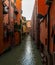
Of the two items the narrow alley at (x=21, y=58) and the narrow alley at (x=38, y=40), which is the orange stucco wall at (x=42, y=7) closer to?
the narrow alley at (x=38, y=40)

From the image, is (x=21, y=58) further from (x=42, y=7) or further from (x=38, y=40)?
(x=38, y=40)

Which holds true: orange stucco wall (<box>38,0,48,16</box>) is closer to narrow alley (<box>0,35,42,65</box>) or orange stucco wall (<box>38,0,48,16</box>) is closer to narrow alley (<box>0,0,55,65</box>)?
narrow alley (<box>0,0,55,65</box>)

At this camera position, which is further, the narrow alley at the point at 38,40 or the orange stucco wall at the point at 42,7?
the orange stucco wall at the point at 42,7

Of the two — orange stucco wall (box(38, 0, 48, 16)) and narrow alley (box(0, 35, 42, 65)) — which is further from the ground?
orange stucco wall (box(38, 0, 48, 16))

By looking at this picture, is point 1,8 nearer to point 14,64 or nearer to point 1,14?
point 1,14

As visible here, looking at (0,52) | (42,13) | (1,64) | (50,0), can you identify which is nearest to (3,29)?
(0,52)

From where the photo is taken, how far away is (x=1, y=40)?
1070 cm

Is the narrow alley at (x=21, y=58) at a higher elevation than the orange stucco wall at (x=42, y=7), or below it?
below

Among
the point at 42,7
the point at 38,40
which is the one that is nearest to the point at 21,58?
the point at 42,7

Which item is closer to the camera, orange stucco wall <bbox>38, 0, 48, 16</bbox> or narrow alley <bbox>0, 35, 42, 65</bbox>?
narrow alley <bbox>0, 35, 42, 65</bbox>

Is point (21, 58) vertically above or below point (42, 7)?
below

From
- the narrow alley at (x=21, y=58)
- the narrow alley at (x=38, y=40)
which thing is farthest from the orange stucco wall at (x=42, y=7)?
the narrow alley at (x=21, y=58)

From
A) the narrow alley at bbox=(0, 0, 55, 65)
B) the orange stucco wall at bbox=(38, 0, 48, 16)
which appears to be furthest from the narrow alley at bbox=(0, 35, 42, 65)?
the orange stucco wall at bbox=(38, 0, 48, 16)

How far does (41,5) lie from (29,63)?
3.57m
